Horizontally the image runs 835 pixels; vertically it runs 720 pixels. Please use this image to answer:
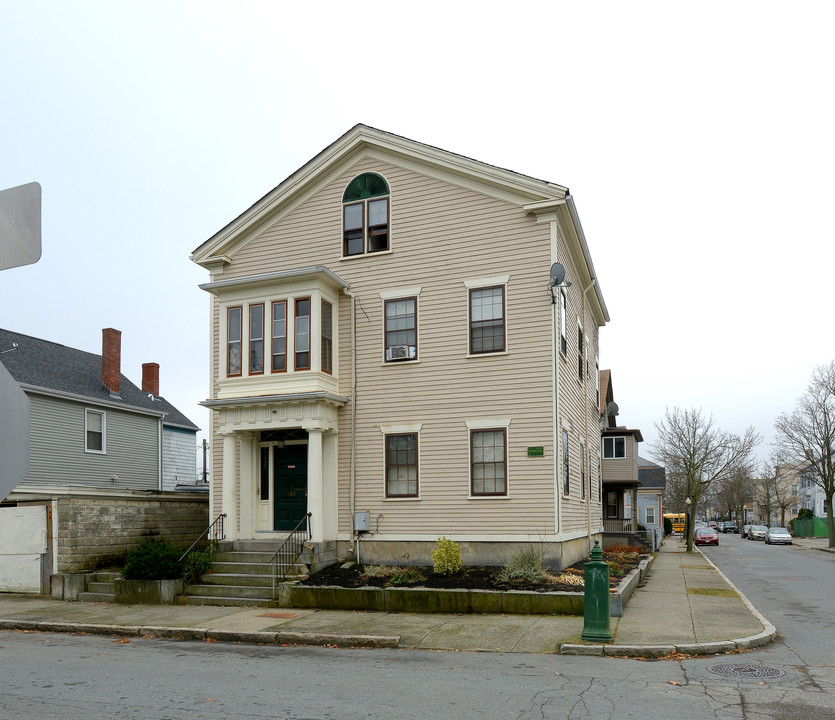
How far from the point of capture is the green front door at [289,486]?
62.0 ft

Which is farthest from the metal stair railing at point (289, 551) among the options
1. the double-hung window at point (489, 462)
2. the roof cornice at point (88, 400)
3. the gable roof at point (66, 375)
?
the gable roof at point (66, 375)

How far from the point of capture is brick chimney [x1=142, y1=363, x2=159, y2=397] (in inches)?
1377

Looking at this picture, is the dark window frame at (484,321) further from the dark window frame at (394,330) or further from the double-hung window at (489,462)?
the double-hung window at (489,462)

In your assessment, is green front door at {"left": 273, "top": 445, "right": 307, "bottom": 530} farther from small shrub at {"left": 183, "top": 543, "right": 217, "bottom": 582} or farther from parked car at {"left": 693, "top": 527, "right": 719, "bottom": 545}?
parked car at {"left": 693, "top": 527, "right": 719, "bottom": 545}

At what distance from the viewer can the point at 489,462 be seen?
57.2 feet

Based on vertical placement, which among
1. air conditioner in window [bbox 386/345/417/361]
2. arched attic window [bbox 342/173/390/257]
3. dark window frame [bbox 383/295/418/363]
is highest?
arched attic window [bbox 342/173/390/257]

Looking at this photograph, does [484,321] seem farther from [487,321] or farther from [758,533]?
[758,533]

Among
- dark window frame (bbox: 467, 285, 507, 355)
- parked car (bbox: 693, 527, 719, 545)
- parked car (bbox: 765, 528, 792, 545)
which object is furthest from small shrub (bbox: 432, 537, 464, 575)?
parked car (bbox: 765, 528, 792, 545)

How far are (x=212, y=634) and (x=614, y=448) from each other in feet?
99.3

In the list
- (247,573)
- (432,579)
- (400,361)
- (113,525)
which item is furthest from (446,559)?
(113,525)

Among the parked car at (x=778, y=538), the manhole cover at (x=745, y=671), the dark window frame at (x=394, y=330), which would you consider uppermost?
the dark window frame at (x=394, y=330)

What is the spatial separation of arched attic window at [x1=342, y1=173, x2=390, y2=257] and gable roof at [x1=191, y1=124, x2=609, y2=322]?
698mm

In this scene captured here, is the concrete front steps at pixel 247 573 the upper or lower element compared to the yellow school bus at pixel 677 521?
upper

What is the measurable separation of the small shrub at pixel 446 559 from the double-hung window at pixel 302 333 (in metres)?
5.26
